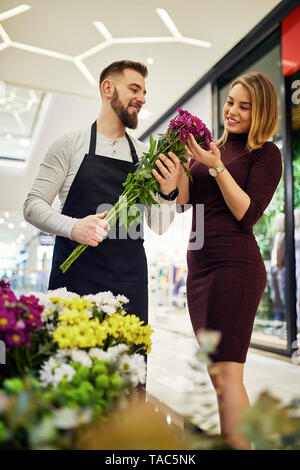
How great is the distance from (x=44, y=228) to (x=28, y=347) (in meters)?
0.80

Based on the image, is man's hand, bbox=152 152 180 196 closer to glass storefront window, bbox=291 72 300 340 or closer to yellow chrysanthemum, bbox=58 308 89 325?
yellow chrysanthemum, bbox=58 308 89 325

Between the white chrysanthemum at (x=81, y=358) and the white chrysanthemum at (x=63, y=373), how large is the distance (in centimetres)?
3

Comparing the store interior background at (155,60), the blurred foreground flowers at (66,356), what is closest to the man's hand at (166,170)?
the blurred foreground flowers at (66,356)

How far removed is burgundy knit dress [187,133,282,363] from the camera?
4.20 ft

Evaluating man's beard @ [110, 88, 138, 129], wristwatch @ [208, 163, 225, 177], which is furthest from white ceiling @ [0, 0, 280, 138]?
wristwatch @ [208, 163, 225, 177]

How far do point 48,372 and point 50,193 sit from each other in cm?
98

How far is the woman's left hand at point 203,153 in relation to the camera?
1.25 metres

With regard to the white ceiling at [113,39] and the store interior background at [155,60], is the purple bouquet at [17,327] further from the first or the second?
the white ceiling at [113,39]

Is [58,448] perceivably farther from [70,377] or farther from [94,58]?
[94,58]

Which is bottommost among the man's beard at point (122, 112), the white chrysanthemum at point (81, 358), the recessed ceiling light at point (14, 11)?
the white chrysanthemum at point (81, 358)

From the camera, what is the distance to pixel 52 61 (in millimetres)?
5199

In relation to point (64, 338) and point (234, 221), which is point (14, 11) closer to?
point (234, 221)

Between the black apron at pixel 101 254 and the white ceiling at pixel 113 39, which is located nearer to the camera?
the black apron at pixel 101 254
